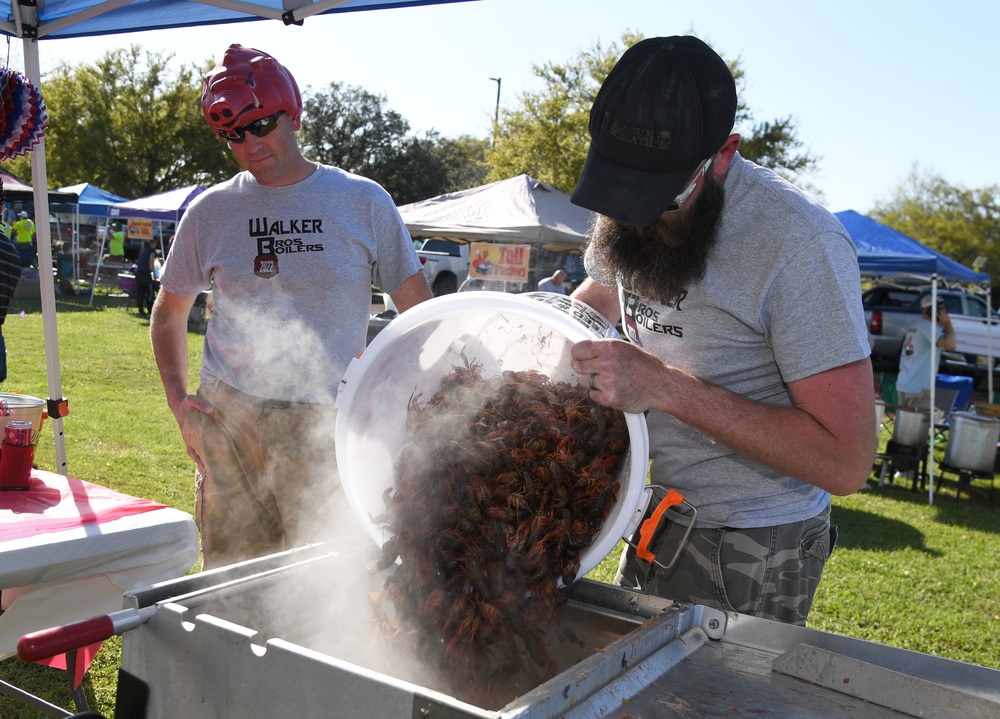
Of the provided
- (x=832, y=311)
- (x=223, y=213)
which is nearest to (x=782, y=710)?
(x=832, y=311)

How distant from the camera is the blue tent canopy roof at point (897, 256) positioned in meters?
9.27

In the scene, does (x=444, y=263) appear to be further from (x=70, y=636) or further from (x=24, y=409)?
(x=70, y=636)

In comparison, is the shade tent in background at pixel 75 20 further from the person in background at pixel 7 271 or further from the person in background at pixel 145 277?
the person in background at pixel 145 277

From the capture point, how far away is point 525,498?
5.20 ft

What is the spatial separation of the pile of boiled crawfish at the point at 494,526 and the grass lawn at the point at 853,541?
2473 mm

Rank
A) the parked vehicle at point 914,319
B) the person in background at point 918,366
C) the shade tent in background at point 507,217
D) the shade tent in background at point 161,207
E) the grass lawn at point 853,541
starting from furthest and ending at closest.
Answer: the shade tent in background at point 161,207 < the parked vehicle at point 914,319 < the shade tent in background at point 507,217 < the person in background at point 918,366 < the grass lawn at point 853,541

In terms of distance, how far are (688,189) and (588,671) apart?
38.6 inches

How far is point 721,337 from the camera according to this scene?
69.2 inches

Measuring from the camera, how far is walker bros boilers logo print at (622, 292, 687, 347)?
182 cm

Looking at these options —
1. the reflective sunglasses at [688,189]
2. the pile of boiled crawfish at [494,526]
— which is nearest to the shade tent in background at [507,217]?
the reflective sunglasses at [688,189]

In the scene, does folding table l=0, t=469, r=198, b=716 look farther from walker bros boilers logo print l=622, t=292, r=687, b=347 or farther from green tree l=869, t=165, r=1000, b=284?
green tree l=869, t=165, r=1000, b=284

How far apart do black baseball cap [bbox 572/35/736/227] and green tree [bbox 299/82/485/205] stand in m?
39.2

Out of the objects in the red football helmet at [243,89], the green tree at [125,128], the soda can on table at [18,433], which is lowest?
the soda can on table at [18,433]

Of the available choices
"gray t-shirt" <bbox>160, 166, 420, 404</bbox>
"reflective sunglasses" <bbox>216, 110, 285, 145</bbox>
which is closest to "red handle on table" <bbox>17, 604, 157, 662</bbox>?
"gray t-shirt" <bbox>160, 166, 420, 404</bbox>
